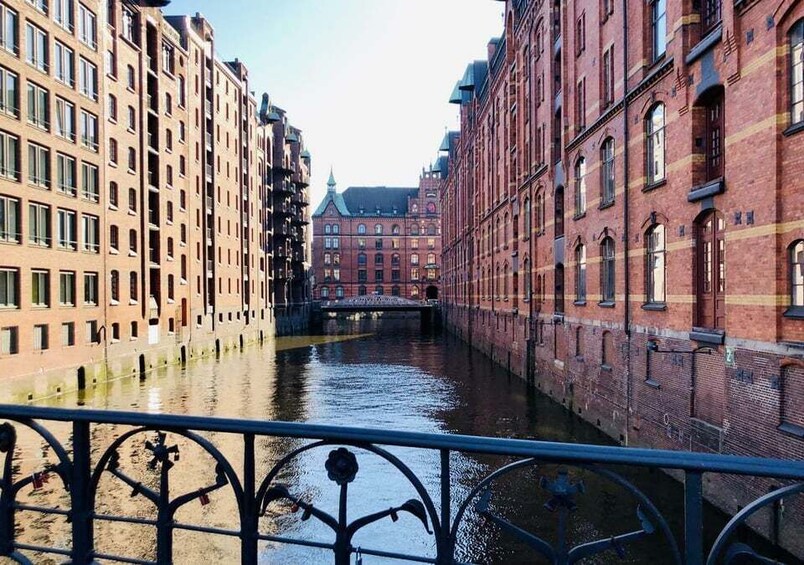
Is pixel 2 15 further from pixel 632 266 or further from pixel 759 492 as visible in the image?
pixel 759 492

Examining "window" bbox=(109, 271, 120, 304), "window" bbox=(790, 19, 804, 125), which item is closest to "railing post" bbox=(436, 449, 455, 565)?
"window" bbox=(790, 19, 804, 125)

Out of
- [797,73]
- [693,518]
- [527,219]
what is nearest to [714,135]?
[797,73]

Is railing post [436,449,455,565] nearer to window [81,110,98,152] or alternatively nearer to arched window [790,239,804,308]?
arched window [790,239,804,308]

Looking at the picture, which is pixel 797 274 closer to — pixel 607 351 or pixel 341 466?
pixel 607 351

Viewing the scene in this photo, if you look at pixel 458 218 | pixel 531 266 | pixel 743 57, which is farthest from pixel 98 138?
pixel 458 218

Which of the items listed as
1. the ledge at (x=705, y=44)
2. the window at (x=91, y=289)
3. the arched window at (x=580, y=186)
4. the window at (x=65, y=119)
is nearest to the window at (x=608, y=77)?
the arched window at (x=580, y=186)

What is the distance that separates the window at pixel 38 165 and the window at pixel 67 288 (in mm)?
3745

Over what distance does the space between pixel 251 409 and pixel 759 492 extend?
17089 millimetres

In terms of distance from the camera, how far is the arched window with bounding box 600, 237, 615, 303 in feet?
57.4

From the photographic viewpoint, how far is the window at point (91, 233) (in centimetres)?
2636

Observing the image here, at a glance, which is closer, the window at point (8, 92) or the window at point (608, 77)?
the window at point (608, 77)

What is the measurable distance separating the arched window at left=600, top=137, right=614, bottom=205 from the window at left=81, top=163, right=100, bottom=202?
2172cm

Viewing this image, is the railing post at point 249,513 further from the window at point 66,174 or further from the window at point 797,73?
the window at point 66,174

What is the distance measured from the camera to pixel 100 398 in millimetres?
23844
